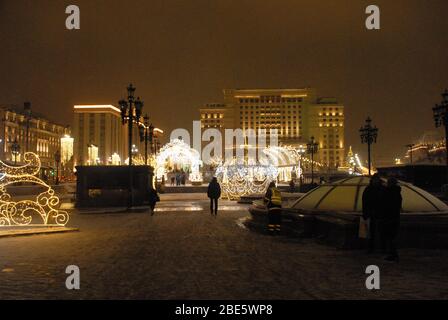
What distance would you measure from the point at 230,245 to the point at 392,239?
12.0 feet

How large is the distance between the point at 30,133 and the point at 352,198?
3911 inches

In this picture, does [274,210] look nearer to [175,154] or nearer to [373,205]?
[373,205]

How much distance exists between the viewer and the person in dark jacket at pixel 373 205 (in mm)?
9008

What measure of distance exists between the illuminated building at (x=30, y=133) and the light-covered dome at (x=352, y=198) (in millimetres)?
65416

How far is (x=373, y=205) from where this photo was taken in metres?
9.27

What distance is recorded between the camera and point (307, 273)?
24.6ft

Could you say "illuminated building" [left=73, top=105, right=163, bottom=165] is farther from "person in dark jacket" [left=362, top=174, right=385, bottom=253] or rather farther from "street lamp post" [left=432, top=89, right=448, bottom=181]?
"person in dark jacket" [left=362, top=174, right=385, bottom=253]

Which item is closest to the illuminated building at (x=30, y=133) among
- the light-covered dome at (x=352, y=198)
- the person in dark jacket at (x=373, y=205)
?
the light-covered dome at (x=352, y=198)

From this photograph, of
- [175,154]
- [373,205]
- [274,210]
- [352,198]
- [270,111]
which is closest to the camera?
[373,205]

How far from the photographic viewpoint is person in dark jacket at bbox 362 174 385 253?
901cm

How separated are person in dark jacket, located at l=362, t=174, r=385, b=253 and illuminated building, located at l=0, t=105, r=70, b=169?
68.9 m

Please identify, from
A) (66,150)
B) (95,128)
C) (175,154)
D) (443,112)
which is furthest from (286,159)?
(95,128)

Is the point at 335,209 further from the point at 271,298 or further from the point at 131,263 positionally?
the point at 271,298

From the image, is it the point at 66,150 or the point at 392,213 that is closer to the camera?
the point at 392,213
